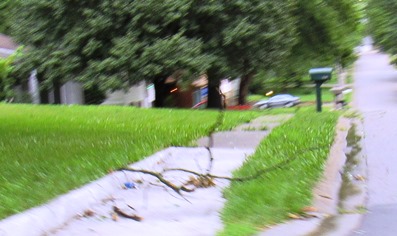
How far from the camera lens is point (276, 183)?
7164 millimetres

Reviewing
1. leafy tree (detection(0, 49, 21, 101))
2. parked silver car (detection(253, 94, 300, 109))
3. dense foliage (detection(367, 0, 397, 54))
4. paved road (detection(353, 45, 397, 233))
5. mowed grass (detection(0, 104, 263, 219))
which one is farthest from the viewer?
parked silver car (detection(253, 94, 300, 109))

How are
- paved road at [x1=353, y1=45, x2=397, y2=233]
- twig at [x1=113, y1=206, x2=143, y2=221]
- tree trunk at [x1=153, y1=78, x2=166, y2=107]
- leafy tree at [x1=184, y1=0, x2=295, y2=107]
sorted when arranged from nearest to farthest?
paved road at [x1=353, y1=45, x2=397, y2=233], twig at [x1=113, y1=206, x2=143, y2=221], leafy tree at [x1=184, y1=0, x2=295, y2=107], tree trunk at [x1=153, y1=78, x2=166, y2=107]

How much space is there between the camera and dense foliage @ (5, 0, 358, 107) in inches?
783

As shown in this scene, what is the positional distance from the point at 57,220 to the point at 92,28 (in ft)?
49.5

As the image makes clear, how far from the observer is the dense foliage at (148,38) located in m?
19.9

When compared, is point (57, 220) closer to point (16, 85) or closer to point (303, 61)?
point (16, 85)

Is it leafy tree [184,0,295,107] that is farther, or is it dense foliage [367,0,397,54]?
dense foliage [367,0,397,54]

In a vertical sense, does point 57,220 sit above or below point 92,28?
below

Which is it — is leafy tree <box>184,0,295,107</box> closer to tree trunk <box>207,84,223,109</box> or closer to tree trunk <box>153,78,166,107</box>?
tree trunk <box>207,84,223,109</box>

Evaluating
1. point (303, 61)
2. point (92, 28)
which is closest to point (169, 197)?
point (92, 28)

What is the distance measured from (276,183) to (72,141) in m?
3.95

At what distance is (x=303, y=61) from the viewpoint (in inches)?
1210

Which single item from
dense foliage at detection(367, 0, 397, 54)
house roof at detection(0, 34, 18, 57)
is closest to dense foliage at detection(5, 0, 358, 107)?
house roof at detection(0, 34, 18, 57)

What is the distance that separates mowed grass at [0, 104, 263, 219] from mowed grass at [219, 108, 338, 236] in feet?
5.16
